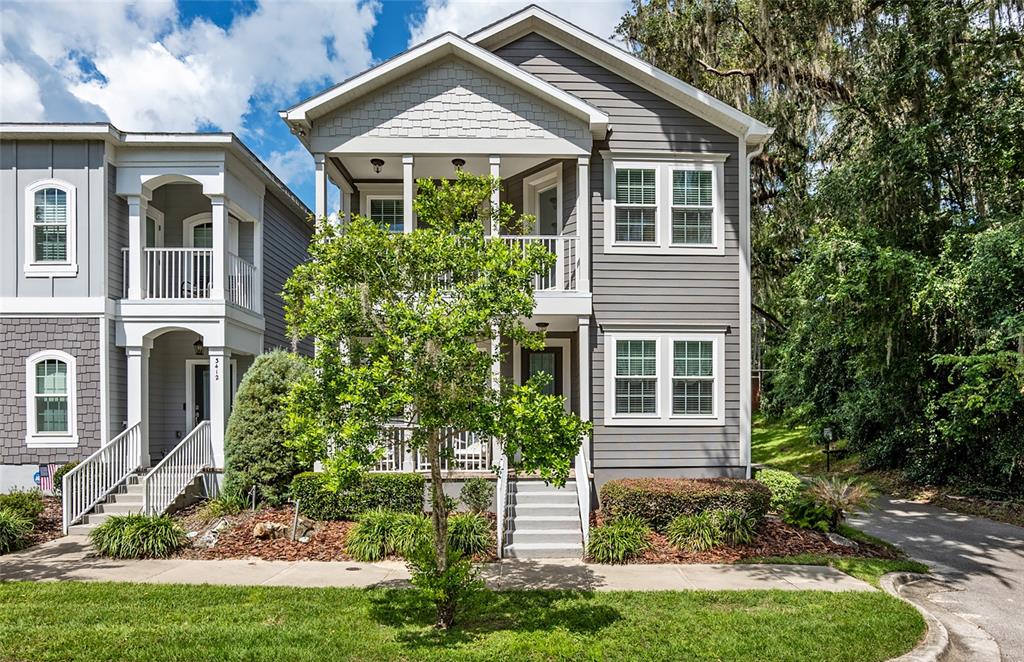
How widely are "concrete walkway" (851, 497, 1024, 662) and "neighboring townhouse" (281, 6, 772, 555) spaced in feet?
10.3

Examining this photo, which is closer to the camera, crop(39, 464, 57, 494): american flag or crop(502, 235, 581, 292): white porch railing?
crop(502, 235, 581, 292): white porch railing

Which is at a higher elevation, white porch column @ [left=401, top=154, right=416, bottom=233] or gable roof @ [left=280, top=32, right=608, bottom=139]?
gable roof @ [left=280, top=32, right=608, bottom=139]

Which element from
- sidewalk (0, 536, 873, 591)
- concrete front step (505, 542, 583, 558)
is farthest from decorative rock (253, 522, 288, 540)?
concrete front step (505, 542, 583, 558)

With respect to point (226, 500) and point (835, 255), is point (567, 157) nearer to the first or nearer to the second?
point (835, 255)

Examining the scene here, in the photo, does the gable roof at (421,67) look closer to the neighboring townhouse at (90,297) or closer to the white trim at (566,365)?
the neighboring townhouse at (90,297)

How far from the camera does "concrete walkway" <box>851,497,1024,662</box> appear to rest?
677cm

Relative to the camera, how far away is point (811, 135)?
16.8 m

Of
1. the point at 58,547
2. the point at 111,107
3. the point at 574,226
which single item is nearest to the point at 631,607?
the point at 574,226

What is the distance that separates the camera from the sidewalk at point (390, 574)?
809 centimetres

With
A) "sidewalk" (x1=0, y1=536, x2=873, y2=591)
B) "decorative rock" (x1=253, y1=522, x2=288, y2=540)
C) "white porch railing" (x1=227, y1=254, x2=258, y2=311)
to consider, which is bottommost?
"sidewalk" (x1=0, y1=536, x2=873, y2=591)

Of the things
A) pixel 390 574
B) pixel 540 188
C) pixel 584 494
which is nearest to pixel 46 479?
pixel 390 574

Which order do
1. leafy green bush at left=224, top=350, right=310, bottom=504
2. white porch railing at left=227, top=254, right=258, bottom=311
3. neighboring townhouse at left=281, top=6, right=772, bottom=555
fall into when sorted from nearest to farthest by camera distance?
1. leafy green bush at left=224, top=350, right=310, bottom=504
2. neighboring townhouse at left=281, top=6, right=772, bottom=555
3. white porch railing at left=227, top=254, right=258, bottom=311

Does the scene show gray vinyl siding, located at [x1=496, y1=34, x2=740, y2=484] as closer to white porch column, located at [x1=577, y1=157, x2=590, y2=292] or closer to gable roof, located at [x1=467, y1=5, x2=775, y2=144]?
gable roof, located at [x1=467, y1=5, x2=775, y2=144]

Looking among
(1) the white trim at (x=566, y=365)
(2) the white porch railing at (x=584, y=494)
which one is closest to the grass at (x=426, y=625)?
(2) the white porch railing at (x=584, y=494)
